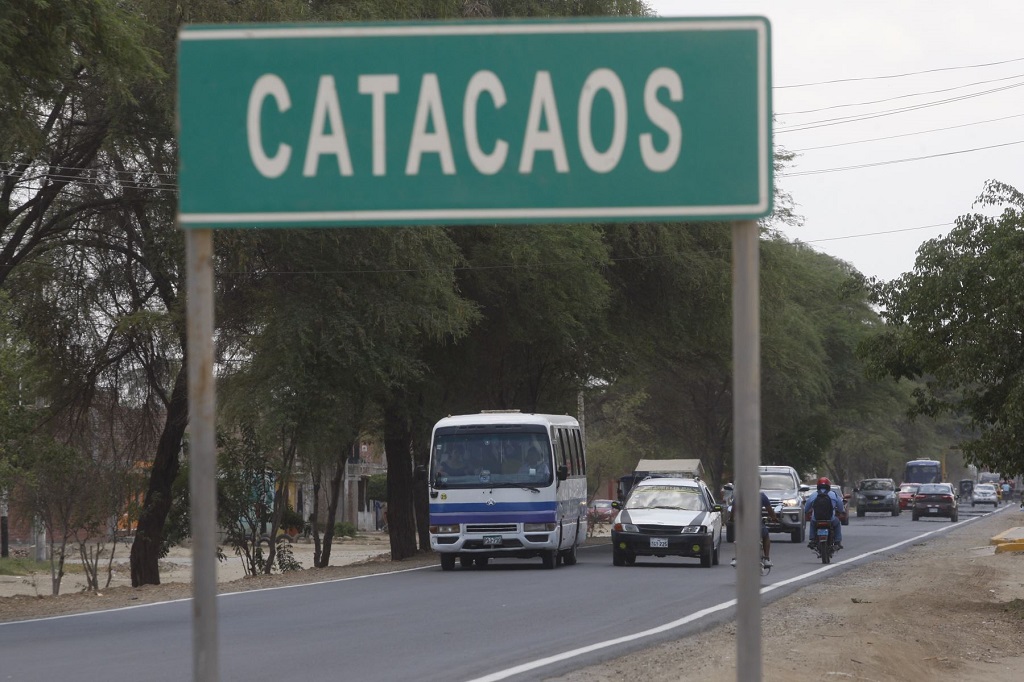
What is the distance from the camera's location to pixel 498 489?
28.3 m

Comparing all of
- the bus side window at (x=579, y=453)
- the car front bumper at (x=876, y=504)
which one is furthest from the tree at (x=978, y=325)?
the car front bumper at (x=876, y=504)

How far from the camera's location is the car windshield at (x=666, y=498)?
27984 mm

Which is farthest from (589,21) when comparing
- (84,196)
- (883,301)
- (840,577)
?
(84,196)

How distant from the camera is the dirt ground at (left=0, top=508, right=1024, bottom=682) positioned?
13.1 meters

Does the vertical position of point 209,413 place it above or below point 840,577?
above

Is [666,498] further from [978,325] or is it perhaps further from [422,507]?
[422,507]

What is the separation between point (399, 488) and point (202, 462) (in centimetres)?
3293

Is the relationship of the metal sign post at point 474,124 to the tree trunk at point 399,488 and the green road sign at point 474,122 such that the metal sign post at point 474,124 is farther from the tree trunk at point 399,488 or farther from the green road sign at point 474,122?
the tree trunk at point 399,488

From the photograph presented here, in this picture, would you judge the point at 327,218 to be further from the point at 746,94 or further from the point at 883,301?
the point at 883,301

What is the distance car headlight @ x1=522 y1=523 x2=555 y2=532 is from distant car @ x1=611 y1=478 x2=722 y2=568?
1195 millimetres

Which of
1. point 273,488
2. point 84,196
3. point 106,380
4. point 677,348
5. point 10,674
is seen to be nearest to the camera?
point 10,674

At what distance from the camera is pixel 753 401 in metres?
4.33

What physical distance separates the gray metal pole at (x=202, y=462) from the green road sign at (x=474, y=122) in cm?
21

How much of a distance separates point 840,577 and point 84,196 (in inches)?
620
